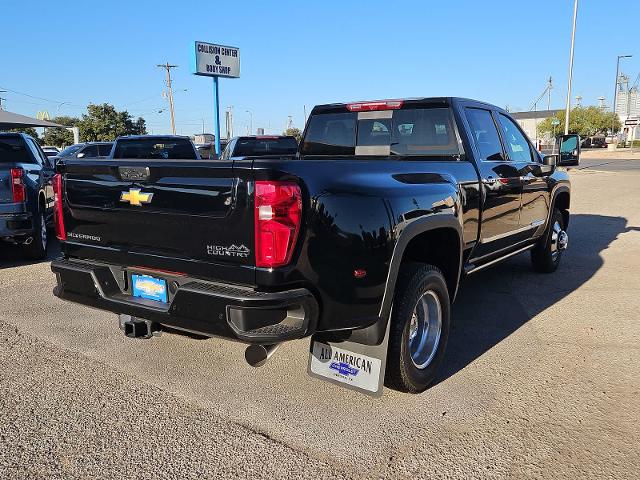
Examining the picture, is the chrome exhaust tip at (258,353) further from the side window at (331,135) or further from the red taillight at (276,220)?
the side window at (331,135)

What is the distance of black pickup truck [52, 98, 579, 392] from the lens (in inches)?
106

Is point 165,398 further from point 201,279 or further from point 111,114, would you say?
point 111,114

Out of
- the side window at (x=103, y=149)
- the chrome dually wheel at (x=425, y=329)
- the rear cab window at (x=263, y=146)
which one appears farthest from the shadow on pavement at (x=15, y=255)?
the side window at (x=103, y=149)

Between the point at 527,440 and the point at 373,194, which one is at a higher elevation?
the point at 373,194

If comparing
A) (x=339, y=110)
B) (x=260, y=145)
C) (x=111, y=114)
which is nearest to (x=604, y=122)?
(x=111, y=114)

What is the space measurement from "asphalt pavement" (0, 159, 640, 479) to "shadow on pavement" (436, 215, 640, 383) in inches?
1.2

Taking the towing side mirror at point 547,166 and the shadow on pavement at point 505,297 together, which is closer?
the shadow on pavement at point 505,297

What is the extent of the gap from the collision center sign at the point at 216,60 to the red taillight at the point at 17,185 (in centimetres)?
1497

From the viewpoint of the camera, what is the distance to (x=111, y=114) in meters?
57.8

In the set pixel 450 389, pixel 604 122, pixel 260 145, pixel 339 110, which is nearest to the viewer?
pixel 450 389

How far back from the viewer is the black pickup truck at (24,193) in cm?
678

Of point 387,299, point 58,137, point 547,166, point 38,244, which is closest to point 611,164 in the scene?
point 547,166

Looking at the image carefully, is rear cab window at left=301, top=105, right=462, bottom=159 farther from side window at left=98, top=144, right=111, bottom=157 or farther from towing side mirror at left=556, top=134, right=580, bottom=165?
side window at left=98, top=144, right=111, bottom=157

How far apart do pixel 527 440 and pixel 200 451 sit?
1.79m
